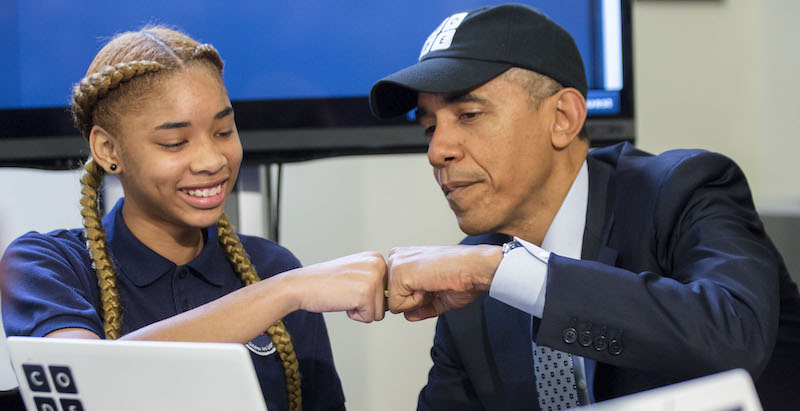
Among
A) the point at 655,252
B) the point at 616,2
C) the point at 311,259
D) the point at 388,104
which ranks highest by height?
the point at 616,2

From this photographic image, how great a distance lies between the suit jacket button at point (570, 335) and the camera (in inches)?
39.7

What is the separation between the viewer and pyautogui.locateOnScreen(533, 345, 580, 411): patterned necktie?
4.26ft

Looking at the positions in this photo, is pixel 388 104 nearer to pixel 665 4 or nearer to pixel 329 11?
pixel 329 11

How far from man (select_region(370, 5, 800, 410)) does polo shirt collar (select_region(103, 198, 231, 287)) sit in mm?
342

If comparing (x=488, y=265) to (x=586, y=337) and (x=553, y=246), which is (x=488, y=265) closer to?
(x=586, y=337)

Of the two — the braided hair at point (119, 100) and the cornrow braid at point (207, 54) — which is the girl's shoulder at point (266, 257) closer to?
the braided hair at point (119, 100)

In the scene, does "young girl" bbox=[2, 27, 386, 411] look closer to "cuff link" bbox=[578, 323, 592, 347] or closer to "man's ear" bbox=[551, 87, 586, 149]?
"cuff link" bbox=[578, 323, 592, 347]

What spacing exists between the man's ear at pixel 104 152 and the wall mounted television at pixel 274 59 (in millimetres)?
397

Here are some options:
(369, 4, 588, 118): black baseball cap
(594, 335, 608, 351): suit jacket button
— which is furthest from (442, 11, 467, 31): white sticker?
(594, 335, 608, 351): suit jacket button

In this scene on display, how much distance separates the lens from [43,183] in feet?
6.31

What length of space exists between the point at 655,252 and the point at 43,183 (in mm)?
1457

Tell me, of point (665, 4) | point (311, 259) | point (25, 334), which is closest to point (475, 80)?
point (25, 334)

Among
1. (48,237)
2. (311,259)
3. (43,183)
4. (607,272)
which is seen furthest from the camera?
(311,259)

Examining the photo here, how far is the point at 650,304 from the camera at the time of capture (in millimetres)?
1006
